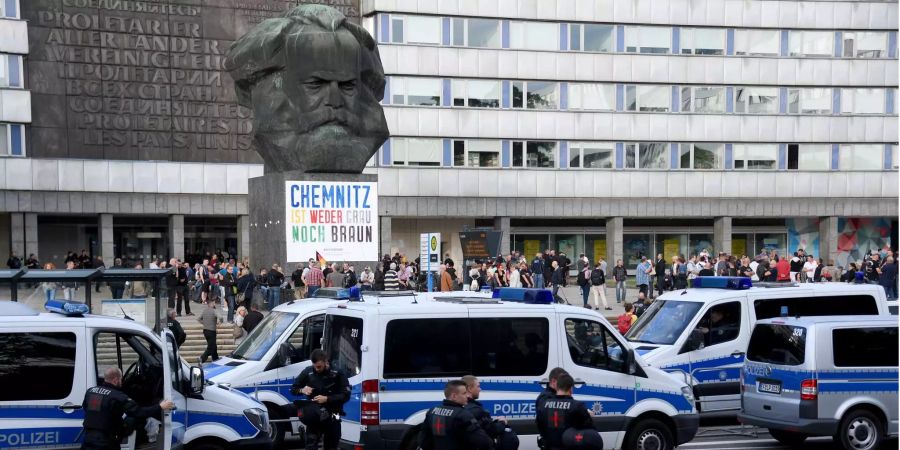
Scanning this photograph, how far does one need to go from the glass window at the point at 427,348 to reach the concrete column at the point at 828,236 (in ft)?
151

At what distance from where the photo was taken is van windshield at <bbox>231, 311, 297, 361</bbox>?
14.6m

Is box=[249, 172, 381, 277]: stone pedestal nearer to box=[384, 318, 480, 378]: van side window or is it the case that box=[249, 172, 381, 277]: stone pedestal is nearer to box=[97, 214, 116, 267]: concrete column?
box=[384, 318, 480, 378]: van side window

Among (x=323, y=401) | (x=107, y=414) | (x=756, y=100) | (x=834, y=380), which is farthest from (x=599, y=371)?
(x=756, y=100)

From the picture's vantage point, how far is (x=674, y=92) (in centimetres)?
5191

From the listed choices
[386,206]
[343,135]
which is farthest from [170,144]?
[343,135]

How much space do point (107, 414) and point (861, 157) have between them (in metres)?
49.7

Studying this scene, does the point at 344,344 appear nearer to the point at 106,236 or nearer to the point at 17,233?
the point at 17,233

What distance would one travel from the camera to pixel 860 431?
13359mm

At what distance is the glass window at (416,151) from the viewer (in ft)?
161

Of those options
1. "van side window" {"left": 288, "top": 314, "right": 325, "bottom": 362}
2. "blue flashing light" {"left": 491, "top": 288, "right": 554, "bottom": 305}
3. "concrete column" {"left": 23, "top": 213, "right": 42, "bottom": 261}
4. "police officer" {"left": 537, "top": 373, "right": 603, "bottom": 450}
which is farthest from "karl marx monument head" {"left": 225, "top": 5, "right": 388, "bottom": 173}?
"police officer" {"left": 537, "top": 373, "right": 603, "bottom": 450}

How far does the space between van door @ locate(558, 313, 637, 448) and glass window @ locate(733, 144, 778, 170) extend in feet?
139

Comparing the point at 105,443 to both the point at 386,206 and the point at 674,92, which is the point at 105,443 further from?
the point at 674,92

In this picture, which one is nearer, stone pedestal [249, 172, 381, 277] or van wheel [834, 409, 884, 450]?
van wheel [834, 409, 884, 450]

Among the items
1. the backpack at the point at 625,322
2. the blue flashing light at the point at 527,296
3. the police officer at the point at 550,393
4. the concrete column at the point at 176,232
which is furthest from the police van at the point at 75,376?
the concrete column at the point at 176,232
